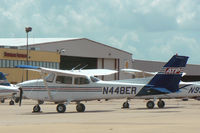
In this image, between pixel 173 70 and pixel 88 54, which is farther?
pixel 88 54

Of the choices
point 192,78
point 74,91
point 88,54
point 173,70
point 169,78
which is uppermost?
point 88,54

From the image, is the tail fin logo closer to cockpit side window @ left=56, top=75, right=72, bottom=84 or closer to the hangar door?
cockpit side window @ left=56, top=75, right=72, bottom=84

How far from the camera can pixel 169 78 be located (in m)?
27.9

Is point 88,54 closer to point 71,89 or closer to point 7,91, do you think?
point 7,91

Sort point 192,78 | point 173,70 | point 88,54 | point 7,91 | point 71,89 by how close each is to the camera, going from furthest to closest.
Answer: point 192,78 < point 88,54 < point 7,91 < point 173,70 < point 71,89

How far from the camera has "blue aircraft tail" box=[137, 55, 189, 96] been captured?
2756 centimetres

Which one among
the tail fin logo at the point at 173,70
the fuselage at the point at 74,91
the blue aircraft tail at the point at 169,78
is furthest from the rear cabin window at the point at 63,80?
the tail fin logo at the point at 173,70

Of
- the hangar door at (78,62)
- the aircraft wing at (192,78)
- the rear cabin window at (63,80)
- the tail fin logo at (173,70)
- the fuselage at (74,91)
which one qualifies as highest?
the hangar door at (78,62)

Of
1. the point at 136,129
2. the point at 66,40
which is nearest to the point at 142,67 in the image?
the point at 66,40

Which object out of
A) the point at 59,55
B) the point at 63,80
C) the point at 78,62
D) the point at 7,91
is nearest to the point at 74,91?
the point at 63,80

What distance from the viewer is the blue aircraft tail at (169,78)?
90.4 feet

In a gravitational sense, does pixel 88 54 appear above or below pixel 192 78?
above

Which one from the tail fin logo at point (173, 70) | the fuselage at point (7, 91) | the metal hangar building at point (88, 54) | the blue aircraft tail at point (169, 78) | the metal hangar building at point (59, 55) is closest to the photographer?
the blue aircraft tail at point (169, 78)

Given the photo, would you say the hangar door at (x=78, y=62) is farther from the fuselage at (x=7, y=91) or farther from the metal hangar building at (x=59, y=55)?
the fuselage at (x=7, y=91)
